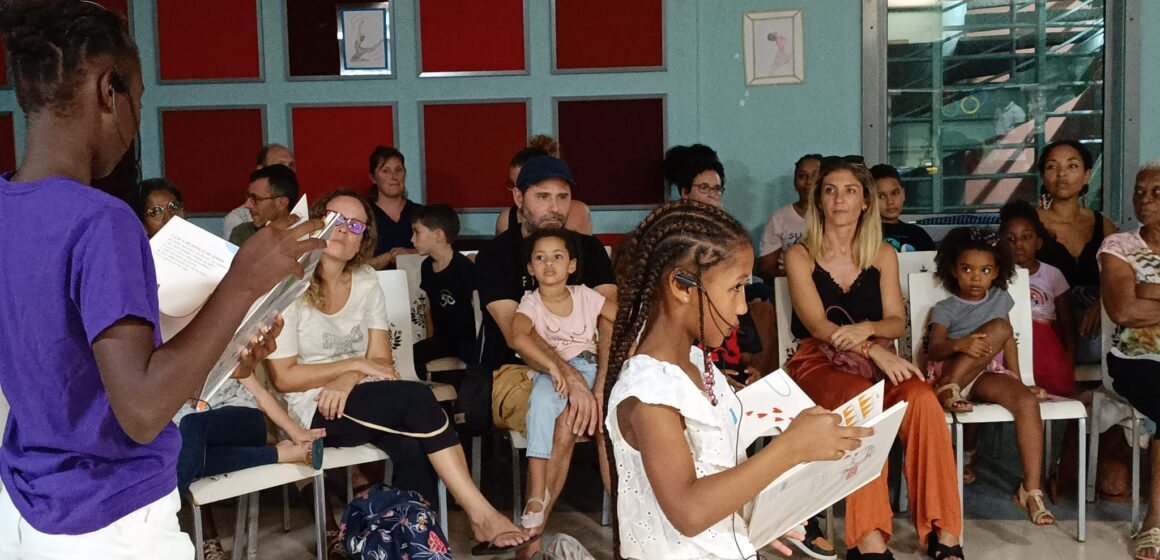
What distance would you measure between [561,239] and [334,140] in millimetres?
2538

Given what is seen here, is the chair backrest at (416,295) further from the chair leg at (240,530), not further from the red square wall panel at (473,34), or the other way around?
the red square wall panel at (473,34)

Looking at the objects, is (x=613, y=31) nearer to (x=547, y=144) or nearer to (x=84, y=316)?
(x=547, y=144)

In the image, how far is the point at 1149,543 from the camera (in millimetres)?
3605

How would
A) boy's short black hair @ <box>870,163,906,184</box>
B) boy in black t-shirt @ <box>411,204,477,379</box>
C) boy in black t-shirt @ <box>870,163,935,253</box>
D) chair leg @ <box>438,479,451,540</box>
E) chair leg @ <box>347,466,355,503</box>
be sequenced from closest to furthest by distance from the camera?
chair leg @ <box>438,479,451,540</box> → chair leg @ <box>347,466,355,503</box> → boy in black t-shirt @ <box>411,204,477,379</box> → boy in black t-shirt @ <box>870,163,935,253</box> → boy's short black hair @ <box>870,163,906,184</box>

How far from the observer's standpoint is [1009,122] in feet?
19.6

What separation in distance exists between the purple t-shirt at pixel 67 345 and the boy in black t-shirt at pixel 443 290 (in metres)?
3.04

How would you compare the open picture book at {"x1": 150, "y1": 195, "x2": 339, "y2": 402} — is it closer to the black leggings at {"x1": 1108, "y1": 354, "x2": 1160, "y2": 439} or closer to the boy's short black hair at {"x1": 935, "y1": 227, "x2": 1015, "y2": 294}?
the boy's short black hair at {"x1": 935, "y1": 227, "x2": 1015, "y2": 294}

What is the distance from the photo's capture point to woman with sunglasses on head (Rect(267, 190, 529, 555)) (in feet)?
11.9

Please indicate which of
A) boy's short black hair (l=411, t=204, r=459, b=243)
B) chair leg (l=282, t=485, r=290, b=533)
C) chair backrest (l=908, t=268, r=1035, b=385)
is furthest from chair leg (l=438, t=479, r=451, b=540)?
chair backrest (l=908, t=268, r=1035, b=385)

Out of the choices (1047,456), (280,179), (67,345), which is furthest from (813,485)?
(280,179)

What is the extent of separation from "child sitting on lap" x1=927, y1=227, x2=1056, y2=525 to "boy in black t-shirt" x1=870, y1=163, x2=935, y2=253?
0.93m

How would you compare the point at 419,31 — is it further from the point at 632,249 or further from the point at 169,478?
the point at 169,478

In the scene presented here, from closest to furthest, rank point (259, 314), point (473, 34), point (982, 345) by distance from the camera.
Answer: point (259, 314) < point (982, 345) < point (473, 34)

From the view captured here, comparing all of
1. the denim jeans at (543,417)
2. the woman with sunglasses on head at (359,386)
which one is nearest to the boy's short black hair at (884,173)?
the denim jeans at (543,417)
